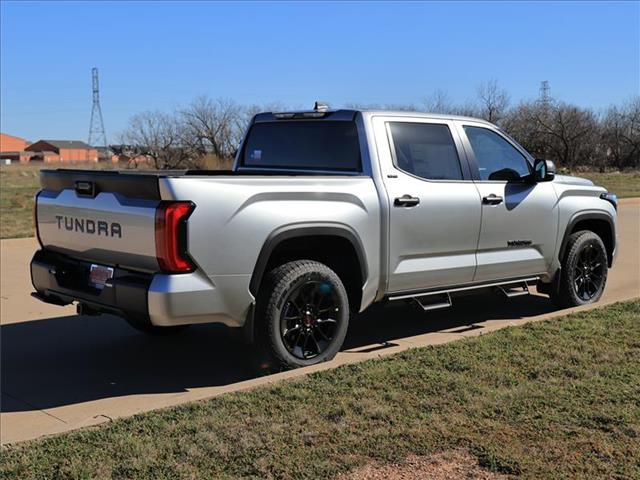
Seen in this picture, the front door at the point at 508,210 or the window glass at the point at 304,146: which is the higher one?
the window glass at the point at 304,146

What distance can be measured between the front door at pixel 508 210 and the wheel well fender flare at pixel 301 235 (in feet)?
4.67

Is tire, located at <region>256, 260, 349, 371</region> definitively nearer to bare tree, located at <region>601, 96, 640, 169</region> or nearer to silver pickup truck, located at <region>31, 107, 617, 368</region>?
silver pickup truck, located at <region>31, 107, 617, 368</region>

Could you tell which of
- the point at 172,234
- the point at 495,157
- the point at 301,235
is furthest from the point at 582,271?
the point at 172,234

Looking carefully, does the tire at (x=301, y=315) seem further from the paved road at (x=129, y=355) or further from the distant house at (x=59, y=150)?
the distant house at (x=59, y=150)

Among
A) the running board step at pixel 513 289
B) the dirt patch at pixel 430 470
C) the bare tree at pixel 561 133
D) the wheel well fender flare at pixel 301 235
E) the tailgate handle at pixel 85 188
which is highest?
the bare tree at pixel 561 133

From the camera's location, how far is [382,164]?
5.79m

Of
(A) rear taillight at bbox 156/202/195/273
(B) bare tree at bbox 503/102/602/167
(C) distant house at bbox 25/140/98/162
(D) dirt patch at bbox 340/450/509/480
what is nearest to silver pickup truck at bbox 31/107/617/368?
(A) rear taillight at bbox 156/202/195/273

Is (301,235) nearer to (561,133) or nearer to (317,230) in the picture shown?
(317,230)

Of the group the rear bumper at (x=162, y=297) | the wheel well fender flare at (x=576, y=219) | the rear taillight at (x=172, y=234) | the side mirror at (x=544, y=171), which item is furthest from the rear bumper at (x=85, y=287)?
the wheel well fender flare at (x=576, y=219)

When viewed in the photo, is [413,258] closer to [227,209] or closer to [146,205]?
[227,209]

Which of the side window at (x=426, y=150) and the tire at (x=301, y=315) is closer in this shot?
the tire at (x=301, y=315)

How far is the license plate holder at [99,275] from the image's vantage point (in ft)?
16.3

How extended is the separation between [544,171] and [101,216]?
4.11 m

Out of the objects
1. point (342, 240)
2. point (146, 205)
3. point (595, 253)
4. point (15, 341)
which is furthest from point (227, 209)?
point (595, 253)
